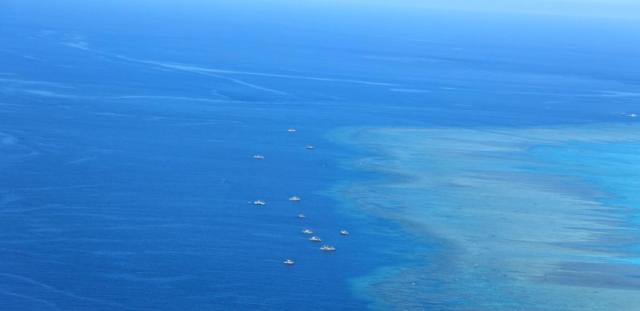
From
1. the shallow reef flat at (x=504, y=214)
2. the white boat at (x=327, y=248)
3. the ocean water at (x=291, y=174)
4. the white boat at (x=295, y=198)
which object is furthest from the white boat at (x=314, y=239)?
the white boat at (x=295, y=198)

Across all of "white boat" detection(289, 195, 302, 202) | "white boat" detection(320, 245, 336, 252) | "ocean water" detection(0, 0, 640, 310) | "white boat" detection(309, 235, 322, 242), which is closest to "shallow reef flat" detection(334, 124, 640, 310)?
"ocean water" detection(0, 0, 640, 310)

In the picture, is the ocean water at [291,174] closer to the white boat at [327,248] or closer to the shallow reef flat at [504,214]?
the shallow reef flat at [504,214]

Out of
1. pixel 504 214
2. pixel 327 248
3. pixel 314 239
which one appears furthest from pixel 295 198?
pixel 504 214

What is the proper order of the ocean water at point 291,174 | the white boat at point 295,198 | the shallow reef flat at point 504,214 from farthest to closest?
the white boat at point 295,198 < the shallow reef flat at point 504,214 < the ocean water at point 291,174

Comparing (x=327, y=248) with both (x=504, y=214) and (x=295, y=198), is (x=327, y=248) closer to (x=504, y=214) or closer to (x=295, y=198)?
(x=295, y=198)

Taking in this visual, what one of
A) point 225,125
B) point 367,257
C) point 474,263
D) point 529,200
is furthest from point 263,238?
point 225,125

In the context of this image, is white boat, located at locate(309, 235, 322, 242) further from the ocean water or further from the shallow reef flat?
the shallow reef flat
